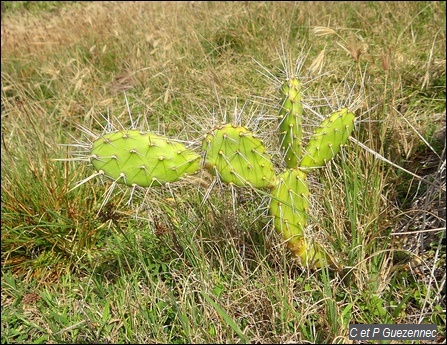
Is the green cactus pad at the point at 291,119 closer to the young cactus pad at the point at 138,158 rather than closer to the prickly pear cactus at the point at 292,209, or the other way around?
the prickly pear cactus at the point at 292,209

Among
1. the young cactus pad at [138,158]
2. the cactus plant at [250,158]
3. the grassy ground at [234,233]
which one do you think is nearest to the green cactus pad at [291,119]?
the cactus plant at [250,158]

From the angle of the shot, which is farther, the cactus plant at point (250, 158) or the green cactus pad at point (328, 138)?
the green cactus pad at point (328, 138)

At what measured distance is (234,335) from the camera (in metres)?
1.39

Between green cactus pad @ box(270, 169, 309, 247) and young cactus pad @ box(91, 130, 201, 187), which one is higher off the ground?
young cactus pad @ box(91, 130, 201, 187)

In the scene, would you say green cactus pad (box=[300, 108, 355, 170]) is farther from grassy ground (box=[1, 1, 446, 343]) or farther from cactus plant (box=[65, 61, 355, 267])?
grassy ground (box=[1, 1, 446, 343])

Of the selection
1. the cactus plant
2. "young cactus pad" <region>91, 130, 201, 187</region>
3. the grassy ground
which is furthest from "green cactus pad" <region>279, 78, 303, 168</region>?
"young cactus pad" <region>91, 130, 201, 187</region>

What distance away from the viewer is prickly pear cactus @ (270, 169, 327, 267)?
57.9 inches

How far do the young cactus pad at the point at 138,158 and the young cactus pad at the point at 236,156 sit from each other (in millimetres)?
88

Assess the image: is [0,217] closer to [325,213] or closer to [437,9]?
[325,213]

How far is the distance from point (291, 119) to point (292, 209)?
308mm

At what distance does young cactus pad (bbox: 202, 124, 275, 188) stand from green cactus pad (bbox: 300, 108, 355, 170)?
0.17m

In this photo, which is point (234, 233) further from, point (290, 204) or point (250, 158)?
point (250, 158)

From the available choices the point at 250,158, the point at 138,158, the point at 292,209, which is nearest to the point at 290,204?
the point at 292,209

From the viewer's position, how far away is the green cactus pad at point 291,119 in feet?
4.50
